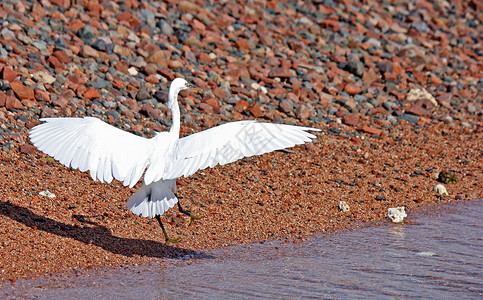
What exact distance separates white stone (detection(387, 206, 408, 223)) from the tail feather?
2.80 meters

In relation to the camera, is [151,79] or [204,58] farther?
[204,58]

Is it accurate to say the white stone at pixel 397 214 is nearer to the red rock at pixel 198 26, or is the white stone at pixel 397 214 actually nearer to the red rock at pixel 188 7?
the red rock at pixel 198 26

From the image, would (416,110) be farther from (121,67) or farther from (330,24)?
(121,67)

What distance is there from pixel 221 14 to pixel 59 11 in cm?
328

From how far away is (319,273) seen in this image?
21.2 ft

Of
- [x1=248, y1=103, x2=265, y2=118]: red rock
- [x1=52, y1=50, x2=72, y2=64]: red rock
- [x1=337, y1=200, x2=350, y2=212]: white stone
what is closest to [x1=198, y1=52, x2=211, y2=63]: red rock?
[x1=248, y1=103, x2=265, y2=118]: red rock

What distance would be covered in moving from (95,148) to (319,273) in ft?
7.98

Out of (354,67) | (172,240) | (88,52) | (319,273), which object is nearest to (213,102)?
(88,52)

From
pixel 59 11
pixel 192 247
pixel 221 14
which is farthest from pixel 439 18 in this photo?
pixel 192 247

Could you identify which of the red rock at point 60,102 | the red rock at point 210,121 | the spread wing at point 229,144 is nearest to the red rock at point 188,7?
the red rock at point 210,121

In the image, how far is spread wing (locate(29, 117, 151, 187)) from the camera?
6.37 m

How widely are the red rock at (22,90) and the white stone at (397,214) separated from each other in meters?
5.01

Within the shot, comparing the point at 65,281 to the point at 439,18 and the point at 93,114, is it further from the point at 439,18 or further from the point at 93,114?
the point at 439,18

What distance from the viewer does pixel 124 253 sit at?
6645 millimetres
